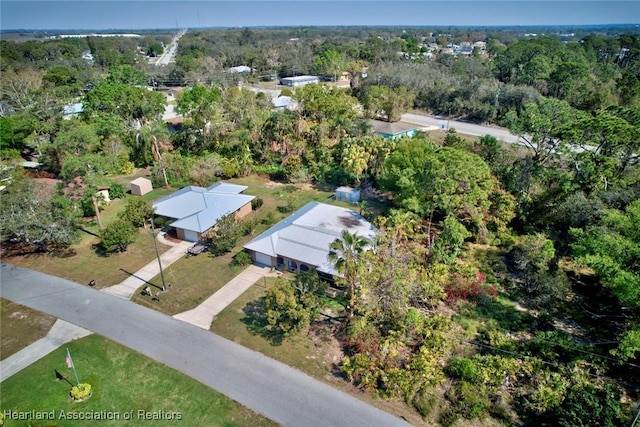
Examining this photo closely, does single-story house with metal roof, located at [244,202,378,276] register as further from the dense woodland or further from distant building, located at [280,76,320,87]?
distant building, located at [280,76,320,87]

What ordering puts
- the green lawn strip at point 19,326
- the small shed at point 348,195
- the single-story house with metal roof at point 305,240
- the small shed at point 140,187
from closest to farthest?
the green lawn strip at point 19,326 → the single-story house with metal roof at point 305,240 → the small shed at point 348,195 → the small shed at point 140,187

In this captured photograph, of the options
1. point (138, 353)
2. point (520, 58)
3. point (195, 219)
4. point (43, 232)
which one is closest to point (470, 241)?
point (195, 219)

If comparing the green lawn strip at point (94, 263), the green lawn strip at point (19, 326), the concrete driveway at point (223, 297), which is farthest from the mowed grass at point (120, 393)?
the green lawn strip at point (94, 263)

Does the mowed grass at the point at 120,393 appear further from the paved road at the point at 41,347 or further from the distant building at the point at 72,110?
the distant building at the point at 72,110

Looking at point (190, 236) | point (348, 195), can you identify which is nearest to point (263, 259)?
point (190, 236)

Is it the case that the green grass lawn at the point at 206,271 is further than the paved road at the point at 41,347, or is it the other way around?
the green grass lawn at the point at 206,271

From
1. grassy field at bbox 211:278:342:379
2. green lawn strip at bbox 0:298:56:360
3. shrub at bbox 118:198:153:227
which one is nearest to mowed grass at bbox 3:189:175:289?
shrub at bbox 118:198:153:227

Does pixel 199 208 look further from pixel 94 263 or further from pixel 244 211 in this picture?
pixel 94 263
